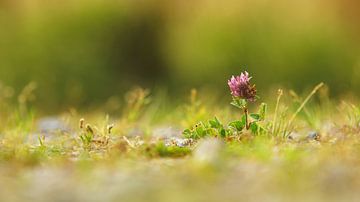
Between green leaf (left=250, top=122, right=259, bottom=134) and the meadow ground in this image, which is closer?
the meadow ground

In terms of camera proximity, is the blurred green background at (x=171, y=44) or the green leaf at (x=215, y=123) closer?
the green leaf at (x=215, y=123)

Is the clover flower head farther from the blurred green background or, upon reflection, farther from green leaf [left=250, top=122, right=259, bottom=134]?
the blurred green background

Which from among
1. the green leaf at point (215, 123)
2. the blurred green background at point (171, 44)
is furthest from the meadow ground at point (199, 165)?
the blurred green background at point (171, 44)

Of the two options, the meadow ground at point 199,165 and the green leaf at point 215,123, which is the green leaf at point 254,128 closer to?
the meadow ground at point 199,165

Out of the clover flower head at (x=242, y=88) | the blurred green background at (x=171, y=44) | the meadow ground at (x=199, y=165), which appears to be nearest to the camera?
the meadow ground at (x=199, y=165)

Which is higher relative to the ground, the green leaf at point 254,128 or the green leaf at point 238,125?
the green leaf at point 238,125

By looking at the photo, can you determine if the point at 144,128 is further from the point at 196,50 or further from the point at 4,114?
the point at 196,50

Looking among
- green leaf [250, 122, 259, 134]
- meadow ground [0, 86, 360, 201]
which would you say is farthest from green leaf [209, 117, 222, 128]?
green leaf [250, 122, 259, 134]

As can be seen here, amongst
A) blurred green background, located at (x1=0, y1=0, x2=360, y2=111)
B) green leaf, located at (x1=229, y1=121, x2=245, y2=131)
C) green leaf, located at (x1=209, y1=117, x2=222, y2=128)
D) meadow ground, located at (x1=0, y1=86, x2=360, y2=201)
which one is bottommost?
meadow ground, located at (x1=0, y1=86, x2=360, y2=201)

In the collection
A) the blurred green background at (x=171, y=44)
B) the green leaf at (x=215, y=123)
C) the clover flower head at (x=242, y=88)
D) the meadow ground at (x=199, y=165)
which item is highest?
the blurred green background at (x=171, y=44)
